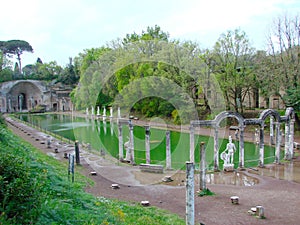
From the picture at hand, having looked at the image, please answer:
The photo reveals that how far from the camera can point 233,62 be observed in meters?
34.4

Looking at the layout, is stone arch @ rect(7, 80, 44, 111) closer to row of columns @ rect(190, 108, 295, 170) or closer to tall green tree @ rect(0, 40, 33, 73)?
tall green tree @ rect(0, 40, 33, 73)

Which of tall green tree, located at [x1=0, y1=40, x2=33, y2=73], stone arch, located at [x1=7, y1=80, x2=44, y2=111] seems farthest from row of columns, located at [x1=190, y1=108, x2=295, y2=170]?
tall green tree, located at [x1=0, y1=40, x2=33, y2=73]

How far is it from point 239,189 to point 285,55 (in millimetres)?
21983

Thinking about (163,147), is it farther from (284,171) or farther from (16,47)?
(16,47)

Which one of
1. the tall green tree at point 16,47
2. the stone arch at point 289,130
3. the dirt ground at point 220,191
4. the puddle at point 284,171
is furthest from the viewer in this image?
the tall green tree at point 16,47

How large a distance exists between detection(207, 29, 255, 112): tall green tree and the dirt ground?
48.6 ft

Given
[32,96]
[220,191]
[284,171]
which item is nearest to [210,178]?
[220,191]

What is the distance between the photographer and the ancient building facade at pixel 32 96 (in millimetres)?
80250

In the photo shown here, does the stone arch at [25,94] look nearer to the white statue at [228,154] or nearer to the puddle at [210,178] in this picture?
the puddle at [210,178]

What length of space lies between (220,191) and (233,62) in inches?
906

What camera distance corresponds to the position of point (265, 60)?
31.9m

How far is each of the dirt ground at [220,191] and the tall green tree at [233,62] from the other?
584 inches

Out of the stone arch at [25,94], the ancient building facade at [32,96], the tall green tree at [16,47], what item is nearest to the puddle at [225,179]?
the ancient building facade at [32,96]

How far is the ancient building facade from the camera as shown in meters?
80.2
